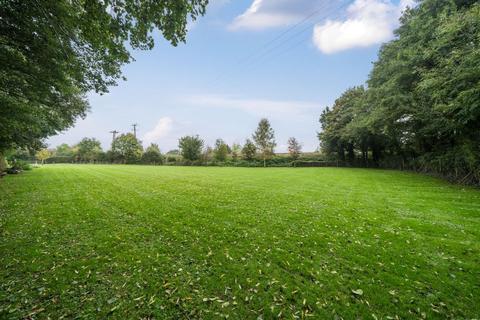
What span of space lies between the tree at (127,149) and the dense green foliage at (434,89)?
4581 cm

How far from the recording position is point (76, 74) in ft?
21.3

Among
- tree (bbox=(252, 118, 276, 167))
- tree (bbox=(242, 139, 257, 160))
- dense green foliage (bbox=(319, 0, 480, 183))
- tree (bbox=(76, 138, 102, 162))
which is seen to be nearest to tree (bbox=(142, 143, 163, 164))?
tree (bbox=(76, 138, 102, 162))

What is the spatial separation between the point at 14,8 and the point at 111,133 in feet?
195

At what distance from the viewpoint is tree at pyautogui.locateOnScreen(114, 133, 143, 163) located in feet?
159

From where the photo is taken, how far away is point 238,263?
3562mm

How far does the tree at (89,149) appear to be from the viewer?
2083 inches

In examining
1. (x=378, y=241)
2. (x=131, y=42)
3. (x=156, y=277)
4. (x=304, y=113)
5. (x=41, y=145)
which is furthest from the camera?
(x=304, y=113)

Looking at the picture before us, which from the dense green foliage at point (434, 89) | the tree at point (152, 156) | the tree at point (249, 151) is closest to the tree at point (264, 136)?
Answer: the tree at point (249, 151)

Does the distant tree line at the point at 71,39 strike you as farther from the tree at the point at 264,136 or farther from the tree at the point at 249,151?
the tree at the point at 264,136

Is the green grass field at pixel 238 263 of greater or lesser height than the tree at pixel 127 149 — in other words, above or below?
below

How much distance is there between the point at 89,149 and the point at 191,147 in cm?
3810

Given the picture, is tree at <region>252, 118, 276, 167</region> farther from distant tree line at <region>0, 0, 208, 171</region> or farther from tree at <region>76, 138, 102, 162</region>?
tree at <region>76, 138, 102, 162</region>

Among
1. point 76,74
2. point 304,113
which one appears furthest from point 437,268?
point 304,113

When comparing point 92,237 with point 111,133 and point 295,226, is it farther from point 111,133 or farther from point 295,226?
point 111,133
